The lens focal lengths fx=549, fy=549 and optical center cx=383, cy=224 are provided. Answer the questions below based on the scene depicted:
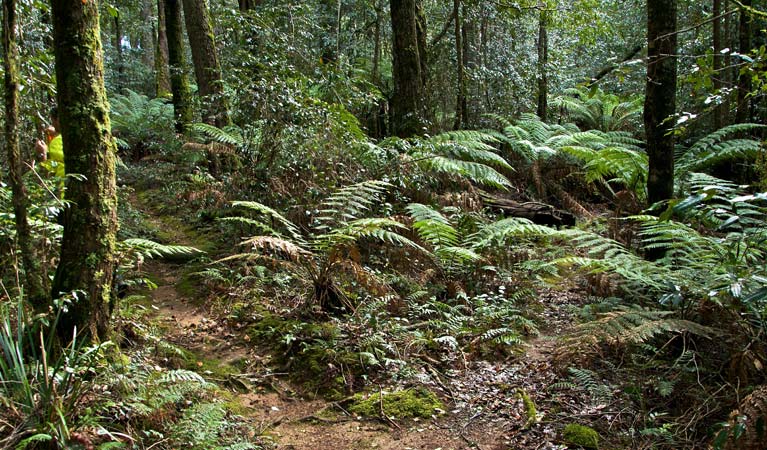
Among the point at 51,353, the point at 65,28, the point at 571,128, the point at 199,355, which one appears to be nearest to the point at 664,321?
the point at 199,355

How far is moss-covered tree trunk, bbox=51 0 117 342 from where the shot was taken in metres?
3.11

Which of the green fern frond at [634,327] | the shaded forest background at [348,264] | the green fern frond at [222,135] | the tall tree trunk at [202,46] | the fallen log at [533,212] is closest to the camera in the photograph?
the shaded forest background at [348,264]

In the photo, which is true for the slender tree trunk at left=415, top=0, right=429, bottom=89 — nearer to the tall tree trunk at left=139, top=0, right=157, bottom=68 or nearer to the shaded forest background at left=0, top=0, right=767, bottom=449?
the shaded forest background at left=0, top=0, right=767, bottom=449

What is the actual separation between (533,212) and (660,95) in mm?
2694

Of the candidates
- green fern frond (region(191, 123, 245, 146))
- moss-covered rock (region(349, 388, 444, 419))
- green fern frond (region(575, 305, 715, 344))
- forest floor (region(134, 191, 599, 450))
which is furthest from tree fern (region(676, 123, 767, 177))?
green fern frond (region(191, 123, 245, 146))

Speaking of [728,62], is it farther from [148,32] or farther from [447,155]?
[148,32]

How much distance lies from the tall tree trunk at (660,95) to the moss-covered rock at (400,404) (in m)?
3.30

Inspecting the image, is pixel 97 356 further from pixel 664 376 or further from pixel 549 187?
pixel 549 187

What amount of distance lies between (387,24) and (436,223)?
1054cm

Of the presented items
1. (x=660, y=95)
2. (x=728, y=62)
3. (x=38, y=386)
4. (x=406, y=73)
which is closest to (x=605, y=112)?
(x=728, y=62)

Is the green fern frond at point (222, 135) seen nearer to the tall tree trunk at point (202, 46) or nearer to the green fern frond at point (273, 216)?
the tall tree trunk at point (202, 46)

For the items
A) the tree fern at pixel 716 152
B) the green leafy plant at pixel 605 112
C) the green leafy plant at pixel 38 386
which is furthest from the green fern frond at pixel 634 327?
the green leafy plant at pixel 605 112

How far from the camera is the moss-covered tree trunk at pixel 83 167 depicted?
3.11 metres

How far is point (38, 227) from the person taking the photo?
351 centimetres
